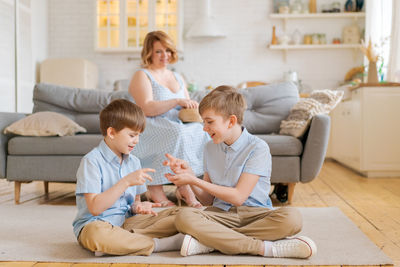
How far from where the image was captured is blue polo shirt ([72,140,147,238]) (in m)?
1.73

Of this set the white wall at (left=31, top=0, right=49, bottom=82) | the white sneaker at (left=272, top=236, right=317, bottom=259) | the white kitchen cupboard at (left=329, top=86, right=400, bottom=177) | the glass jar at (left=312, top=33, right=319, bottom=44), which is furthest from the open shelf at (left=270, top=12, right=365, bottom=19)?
the white sneaker at (left=272, top=236, right=317, bottom=259)

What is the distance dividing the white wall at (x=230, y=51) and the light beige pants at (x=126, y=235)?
4.85 m

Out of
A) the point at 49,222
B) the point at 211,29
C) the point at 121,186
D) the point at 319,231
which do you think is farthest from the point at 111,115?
the point at 211,29

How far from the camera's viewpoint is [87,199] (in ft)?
5.65

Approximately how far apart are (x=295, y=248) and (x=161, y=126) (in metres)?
1.41

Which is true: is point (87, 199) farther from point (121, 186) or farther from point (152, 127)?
point (152, 127)

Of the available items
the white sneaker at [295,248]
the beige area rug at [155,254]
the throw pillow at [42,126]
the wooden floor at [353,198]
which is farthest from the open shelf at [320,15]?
the white sneaker at [295,248]

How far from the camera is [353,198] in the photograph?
3168mm

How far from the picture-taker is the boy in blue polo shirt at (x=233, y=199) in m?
1.70

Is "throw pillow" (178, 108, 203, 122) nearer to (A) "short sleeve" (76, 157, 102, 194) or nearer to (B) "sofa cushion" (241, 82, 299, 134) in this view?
(B) "sofa cushion" (241, 82, 299, 134)

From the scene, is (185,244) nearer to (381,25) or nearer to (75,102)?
(75,102)

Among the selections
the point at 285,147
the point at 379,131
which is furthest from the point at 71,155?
the point at 379,131

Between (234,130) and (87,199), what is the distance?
0.64 m

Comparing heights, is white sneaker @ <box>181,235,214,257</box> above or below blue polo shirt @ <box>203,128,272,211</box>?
below
